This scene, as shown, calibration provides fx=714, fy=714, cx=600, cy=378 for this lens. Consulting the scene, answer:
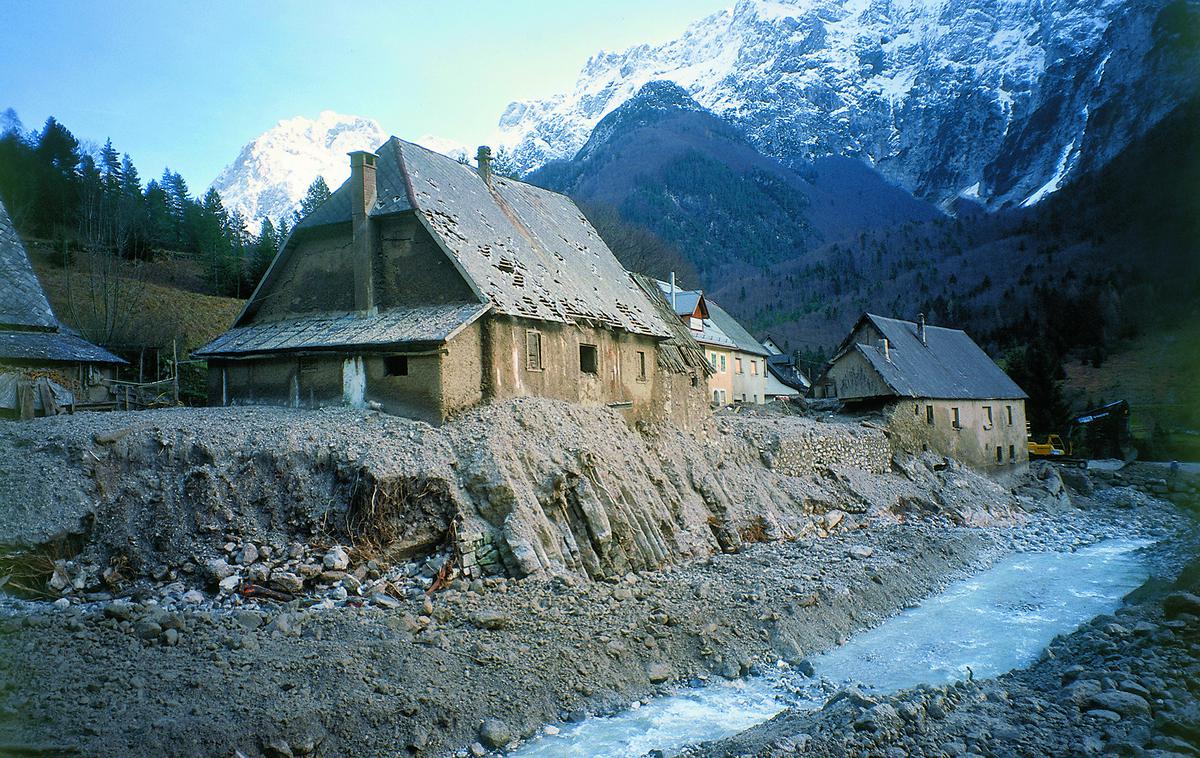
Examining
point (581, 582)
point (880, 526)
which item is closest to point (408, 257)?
point (581, 582)

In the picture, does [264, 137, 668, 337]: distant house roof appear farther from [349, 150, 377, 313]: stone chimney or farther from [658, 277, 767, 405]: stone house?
[658, 277, 767, 405]: stone house

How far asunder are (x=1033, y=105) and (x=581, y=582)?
613 feet

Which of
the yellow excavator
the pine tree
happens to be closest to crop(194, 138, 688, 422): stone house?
the yellow excavator

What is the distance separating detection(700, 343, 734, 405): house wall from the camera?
165ft

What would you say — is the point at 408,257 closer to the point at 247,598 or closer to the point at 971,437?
the point at 247,598

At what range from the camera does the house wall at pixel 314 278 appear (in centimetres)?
2342

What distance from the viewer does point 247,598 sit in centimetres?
1391

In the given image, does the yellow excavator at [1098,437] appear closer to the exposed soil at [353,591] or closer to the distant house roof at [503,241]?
the exposed soil at [353,591]

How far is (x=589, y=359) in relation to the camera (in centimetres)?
2527

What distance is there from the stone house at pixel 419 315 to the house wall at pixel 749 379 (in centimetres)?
2811

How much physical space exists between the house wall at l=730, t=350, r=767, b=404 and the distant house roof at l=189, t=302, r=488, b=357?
3610 centimetres

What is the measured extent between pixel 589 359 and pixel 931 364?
1073 inches

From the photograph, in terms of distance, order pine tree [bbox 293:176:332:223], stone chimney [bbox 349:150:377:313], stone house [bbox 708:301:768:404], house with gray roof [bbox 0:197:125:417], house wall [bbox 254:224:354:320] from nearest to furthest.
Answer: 1. stone chimney [bbox 349:150:377:313]
2. house wall [bbox 254:224:354:320]
3. house with gray roof [bbox 0:197:125:417]
4. stone house [bbox 708:301:768:404]
5. pine tree [bbox 293:176:332:223]

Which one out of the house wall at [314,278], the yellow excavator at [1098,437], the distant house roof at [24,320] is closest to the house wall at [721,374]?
the yellow excavator at [1098,437]
